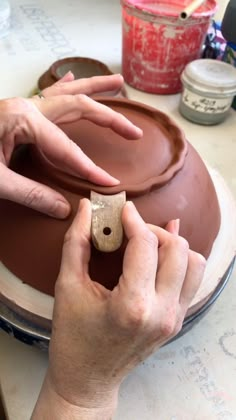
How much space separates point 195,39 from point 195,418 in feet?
3.28

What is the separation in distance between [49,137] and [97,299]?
25 cm

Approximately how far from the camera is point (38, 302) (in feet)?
2.16

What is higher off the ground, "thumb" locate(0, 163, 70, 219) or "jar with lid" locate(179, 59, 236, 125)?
"thumb" locate(0, 163, 70, 219)

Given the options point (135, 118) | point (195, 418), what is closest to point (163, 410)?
point (195, 418)

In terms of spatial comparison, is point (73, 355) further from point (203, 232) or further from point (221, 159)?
point (221, 159)

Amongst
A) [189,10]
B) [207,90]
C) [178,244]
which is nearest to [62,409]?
[178,244]

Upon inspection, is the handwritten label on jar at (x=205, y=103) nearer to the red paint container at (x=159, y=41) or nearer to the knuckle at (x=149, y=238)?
the red paint container at (x=159, y=41)

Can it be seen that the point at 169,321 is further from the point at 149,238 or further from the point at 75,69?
the point at 75,69

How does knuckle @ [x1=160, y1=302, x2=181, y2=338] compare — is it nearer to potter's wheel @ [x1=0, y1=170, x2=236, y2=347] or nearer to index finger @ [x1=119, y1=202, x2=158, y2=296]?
index finger @ [x1=119, y1=202, x2=158, y2=296]

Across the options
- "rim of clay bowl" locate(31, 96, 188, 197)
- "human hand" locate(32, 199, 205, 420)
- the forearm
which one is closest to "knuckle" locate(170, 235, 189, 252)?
"human hand" locate(32, 199, 205, 420)

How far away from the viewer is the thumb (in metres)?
0.61

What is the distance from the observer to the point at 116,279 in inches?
24.1

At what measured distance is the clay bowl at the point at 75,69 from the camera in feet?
4.11

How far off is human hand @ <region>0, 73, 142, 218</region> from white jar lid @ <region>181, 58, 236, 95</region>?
58 centimetres
